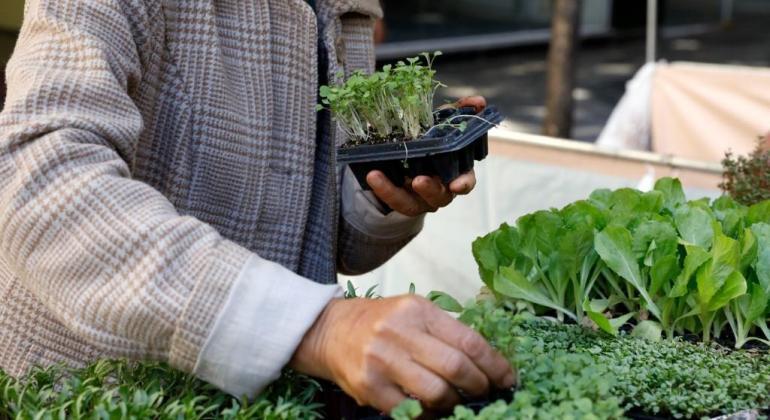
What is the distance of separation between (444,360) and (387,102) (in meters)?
0.77

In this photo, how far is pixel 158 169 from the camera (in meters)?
1.74

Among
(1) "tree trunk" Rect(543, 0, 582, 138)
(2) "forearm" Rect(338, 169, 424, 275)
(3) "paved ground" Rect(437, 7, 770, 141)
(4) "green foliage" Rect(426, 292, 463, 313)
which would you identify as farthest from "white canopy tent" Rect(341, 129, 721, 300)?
(3) "paved ground" Rect(437, 7, 770, 141)

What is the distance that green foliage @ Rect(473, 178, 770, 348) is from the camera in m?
1.63

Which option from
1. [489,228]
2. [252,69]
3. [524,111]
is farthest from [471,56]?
[252,69]

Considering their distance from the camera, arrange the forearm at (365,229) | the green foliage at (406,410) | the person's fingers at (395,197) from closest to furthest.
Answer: the green foliage at (406,410) < the person's fingers at (395,197) < the forearm at (365,229)

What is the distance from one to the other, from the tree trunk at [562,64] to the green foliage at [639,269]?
4.86 meters

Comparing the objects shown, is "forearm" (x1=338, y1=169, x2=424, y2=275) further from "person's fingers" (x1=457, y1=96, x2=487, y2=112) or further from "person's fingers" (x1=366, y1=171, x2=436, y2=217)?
"person's fingers" (x1=457, y1=96, x2=487, y2=112)

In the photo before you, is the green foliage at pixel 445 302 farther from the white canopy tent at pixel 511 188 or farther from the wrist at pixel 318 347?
the white canopy tent at pixel 511 188

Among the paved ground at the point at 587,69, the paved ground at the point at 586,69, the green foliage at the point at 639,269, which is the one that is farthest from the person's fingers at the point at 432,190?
the paved ground at the point at 587,69

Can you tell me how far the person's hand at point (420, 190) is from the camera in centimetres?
185

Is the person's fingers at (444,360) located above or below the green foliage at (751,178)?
above

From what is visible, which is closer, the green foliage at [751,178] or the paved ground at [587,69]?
the green foliage at [751,178]

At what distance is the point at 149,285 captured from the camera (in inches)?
49.6

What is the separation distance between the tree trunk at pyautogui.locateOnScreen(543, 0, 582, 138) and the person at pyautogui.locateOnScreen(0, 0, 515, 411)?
478 cm
